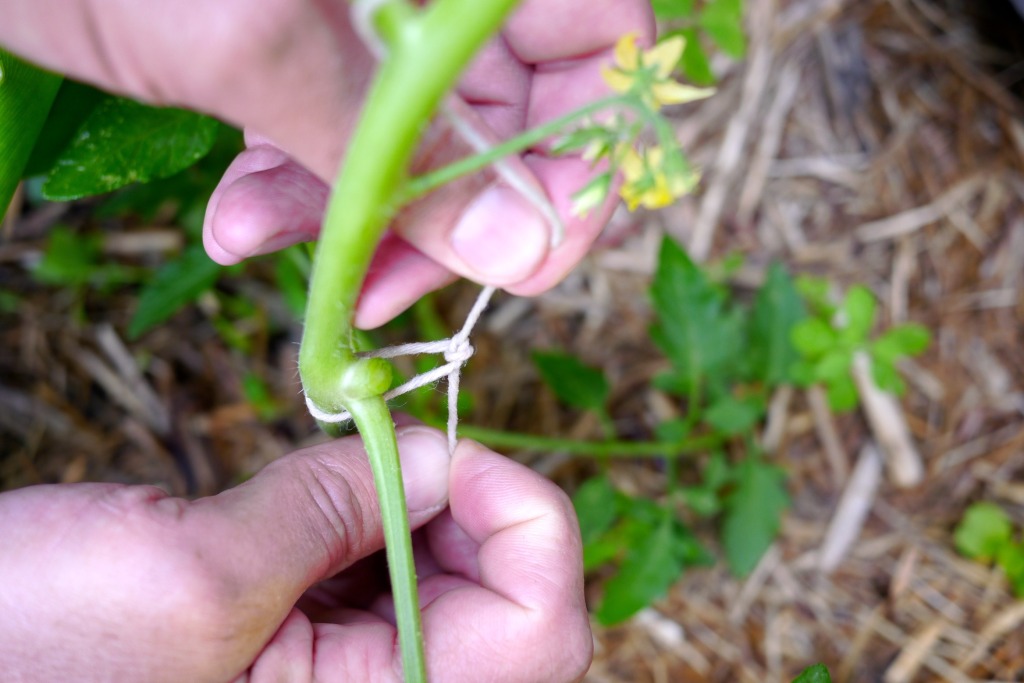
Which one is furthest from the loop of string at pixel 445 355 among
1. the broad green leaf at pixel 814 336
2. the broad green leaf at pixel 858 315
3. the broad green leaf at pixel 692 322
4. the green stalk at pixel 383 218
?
the broad green leaf at pixel 858 315

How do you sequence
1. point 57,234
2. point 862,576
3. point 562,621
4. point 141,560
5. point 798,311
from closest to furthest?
point 141,560 < point 562,621 < point 798,311 < point 862,576 < point 57,234

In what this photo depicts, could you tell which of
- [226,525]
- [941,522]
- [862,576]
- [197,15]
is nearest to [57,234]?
[226,525]

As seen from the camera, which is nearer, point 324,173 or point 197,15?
point 197,15

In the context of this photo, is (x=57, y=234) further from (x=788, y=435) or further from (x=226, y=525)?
(x=788, y=435)

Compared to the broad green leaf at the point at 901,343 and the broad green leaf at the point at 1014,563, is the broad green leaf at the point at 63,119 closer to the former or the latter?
the broad green leaf at the point at 901,343

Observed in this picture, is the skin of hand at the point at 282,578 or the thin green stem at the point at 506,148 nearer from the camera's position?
the thin green stem at the point at 506,148

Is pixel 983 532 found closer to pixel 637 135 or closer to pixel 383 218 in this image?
pixel 637 135

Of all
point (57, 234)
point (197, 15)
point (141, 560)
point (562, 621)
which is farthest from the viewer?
point (57, 234)
